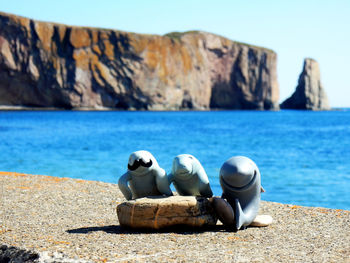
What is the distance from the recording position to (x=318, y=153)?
1058 inches

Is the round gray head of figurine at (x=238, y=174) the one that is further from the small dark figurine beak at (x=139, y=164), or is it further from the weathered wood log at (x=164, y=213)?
the small dark figurine beak at (x=139, y=164)

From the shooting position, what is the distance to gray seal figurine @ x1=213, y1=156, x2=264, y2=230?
6.35 metres

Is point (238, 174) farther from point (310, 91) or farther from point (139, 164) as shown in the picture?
point (310, 91)

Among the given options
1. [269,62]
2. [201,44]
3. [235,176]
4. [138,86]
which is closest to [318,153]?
[235,176]

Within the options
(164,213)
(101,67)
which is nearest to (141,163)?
(164,213)

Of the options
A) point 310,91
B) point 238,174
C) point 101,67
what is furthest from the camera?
point 310,91

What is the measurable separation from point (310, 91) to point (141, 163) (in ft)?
369

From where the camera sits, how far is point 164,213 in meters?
6.23

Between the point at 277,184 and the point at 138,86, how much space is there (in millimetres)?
62160

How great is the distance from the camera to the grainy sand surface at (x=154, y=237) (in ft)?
16.8

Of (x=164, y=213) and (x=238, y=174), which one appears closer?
(x=164, y=213)

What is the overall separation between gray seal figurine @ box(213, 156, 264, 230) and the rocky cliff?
66787 mm

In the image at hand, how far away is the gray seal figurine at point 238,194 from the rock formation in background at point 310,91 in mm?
108790

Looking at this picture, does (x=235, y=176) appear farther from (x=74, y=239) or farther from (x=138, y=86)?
(x=138, y=86)
